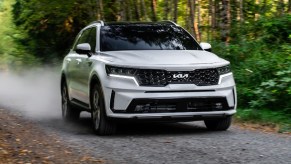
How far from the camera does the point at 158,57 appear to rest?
A: 9266mm

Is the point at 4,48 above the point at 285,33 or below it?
below

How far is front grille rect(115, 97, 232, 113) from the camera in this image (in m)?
8.93

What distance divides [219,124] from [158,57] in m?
1.62

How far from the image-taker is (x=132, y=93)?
8.90 m

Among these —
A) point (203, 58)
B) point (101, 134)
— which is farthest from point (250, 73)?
point (101, 134)

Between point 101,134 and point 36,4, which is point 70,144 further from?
point 36,4

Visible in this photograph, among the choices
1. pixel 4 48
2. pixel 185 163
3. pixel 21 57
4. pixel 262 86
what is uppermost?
pixel 185 163

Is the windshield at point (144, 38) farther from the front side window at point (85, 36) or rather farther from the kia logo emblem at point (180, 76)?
the kia logo emblem at point (180, 76)

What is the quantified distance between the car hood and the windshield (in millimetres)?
368

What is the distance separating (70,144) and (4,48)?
45280 mm

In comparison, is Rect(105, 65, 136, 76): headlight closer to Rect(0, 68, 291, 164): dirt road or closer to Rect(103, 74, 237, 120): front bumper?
Rect(103, 74, 237, 120): front bumper

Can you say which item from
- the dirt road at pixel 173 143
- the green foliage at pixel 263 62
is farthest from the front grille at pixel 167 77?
the green foliage at pixel 263 62

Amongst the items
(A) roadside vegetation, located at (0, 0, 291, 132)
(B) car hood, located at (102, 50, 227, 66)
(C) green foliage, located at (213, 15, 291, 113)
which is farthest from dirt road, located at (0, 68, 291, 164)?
(C) green foliage, located at (213, 15, 291, 113)

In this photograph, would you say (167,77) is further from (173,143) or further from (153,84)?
(173,143)
